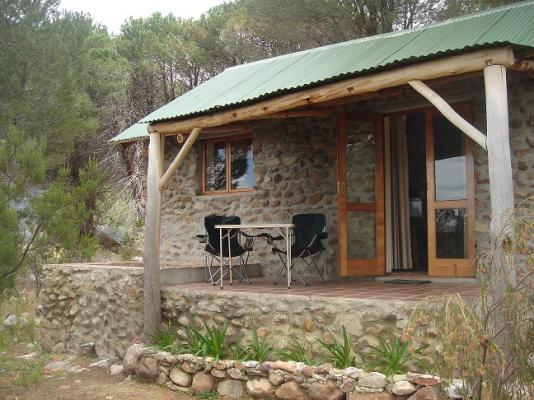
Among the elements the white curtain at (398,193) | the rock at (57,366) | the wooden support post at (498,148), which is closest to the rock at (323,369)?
the wooden support post at (498,148)

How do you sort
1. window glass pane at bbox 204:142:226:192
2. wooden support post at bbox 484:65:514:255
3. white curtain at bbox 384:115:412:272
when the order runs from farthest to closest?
1. window glass pane at bbox 204:142:226:192
2. white curtain at bbox 384:115:412:272
3. wooden support post at bbox 484:65:514:255

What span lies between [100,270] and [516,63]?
5.28m

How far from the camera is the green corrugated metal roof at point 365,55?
500 centimetres

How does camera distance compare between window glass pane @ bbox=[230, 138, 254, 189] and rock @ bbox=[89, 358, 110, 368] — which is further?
window glass pane @ bbox=[230, 138, 254, 189]

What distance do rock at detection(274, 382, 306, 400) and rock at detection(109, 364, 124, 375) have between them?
7.62 feet

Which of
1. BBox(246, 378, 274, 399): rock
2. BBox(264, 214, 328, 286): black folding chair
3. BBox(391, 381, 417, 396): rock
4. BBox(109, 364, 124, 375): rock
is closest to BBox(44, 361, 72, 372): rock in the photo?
BBox(109, 364, 124, 375): rock

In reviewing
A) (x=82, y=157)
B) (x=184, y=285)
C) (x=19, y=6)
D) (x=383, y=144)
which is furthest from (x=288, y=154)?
(x=82, y=157)

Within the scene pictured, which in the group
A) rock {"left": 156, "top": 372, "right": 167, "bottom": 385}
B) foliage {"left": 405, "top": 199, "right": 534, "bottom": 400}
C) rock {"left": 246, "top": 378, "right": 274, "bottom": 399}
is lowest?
rock {"left": 156, "top": 372, "right": 167, "bottom": 385}

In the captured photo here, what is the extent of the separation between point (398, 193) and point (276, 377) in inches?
133

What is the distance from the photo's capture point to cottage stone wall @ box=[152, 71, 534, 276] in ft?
19.9

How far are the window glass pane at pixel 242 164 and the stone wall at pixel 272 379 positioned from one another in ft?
10.5

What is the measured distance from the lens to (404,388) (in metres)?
4.39

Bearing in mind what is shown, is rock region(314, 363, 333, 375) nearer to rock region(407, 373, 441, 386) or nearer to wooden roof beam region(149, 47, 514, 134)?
rock region(407, 373, 441, 386)

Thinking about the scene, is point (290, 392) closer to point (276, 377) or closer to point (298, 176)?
point (276, 377)
